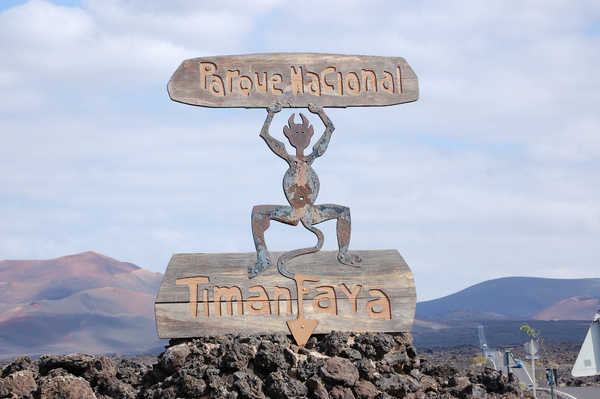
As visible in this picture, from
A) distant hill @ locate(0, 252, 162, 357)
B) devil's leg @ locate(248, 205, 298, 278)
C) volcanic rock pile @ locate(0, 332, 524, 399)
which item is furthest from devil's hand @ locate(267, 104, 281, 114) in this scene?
distant hill @ locate(0, 252, 162, 357)

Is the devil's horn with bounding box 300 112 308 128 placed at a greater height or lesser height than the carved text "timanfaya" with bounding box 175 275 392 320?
greater

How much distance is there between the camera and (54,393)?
712 cm

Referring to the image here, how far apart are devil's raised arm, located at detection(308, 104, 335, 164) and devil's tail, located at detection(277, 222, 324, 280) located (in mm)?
843

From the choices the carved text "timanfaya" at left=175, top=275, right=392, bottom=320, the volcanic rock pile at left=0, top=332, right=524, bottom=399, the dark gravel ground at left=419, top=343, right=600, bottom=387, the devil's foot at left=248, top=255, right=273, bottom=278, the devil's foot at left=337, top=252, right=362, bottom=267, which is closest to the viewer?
the volcanic rock pile at left=0, top=332, right=524, bottom=399

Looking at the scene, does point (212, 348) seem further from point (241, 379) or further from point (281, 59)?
point (281, 59)

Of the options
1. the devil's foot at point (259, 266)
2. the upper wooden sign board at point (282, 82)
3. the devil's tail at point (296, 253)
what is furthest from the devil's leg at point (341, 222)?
the upper wooden sign board at point (282, 82)

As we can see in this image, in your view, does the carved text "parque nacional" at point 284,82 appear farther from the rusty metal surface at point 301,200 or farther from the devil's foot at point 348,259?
the devil's foot at point 348,259

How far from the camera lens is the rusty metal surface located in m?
9.17

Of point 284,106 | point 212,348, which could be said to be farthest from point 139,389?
point 284,106

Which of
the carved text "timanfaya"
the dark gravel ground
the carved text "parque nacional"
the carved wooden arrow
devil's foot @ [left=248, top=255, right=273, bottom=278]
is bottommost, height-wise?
the dark gravel ground

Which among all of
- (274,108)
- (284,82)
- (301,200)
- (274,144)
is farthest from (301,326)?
(284,82)

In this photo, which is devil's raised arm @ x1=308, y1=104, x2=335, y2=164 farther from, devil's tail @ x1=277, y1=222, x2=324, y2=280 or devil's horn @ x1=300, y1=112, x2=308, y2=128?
devil's tail @ x1=277, y1=222, x2=324, y2=280

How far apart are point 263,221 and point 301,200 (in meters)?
0.50

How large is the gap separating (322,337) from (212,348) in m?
1.47
